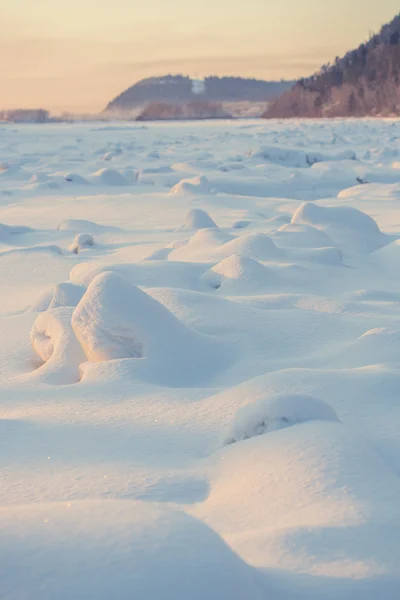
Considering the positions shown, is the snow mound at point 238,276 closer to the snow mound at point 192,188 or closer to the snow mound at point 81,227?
the snow mound at point 81,227

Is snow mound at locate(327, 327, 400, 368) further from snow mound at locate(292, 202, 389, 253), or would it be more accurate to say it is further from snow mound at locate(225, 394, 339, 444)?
snow mound at locate(292, 202, 389, 253)

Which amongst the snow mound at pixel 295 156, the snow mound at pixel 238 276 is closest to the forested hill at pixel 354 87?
the snow mound at pixel 295 156

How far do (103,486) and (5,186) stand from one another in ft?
21.4

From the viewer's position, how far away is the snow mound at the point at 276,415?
1.30m

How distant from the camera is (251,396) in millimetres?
1549

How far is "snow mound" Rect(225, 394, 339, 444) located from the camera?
1.30m

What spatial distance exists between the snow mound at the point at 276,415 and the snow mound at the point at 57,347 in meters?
0.66

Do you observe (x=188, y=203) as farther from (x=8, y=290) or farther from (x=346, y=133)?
(x=346, y=133)

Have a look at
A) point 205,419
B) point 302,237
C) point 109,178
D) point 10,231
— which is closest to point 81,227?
point 10,231

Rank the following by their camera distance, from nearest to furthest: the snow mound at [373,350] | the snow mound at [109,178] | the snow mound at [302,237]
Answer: the snow mound at [373,350] < the snow mound at [302,237] < the snow mound at [109,178]

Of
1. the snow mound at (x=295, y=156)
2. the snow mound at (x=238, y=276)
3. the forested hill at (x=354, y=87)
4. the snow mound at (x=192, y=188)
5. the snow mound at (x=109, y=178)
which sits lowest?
the snow mound at (x=238, y=276)

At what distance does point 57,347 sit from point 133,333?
0.25 m

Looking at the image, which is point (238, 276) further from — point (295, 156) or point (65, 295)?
point (295, 156)

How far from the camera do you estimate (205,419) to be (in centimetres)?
149
